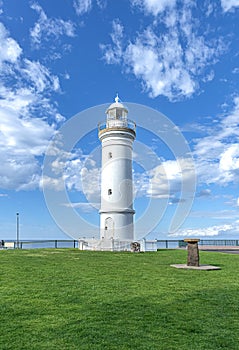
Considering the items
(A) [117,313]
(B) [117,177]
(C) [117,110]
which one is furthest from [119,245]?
(A) [117,313]

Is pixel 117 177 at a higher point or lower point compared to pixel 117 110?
lower

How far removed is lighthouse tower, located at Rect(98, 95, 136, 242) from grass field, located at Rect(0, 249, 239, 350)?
15.7 m

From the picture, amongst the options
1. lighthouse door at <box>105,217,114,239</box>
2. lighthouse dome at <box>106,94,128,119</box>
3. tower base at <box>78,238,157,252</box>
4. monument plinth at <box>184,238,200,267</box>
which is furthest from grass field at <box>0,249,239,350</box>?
lighthouse dome at <box>106,94,128,119</box>

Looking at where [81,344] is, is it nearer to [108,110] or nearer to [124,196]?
[124,196]

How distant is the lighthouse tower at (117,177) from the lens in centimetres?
2631

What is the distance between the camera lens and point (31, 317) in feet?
19.9

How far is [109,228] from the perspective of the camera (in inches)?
1044

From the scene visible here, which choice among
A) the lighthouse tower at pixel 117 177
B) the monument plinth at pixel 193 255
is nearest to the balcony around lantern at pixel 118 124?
the lighthouse tower at pixel 117 177

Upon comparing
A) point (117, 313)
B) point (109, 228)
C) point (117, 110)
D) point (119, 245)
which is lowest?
point (119, 245)

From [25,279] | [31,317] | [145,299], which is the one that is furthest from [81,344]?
[25,279]

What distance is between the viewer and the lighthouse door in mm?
26298

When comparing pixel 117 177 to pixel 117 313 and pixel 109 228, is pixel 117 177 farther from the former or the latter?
pixel 117 313

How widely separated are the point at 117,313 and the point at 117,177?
68.6 feet

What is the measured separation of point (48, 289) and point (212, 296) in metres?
4.19
